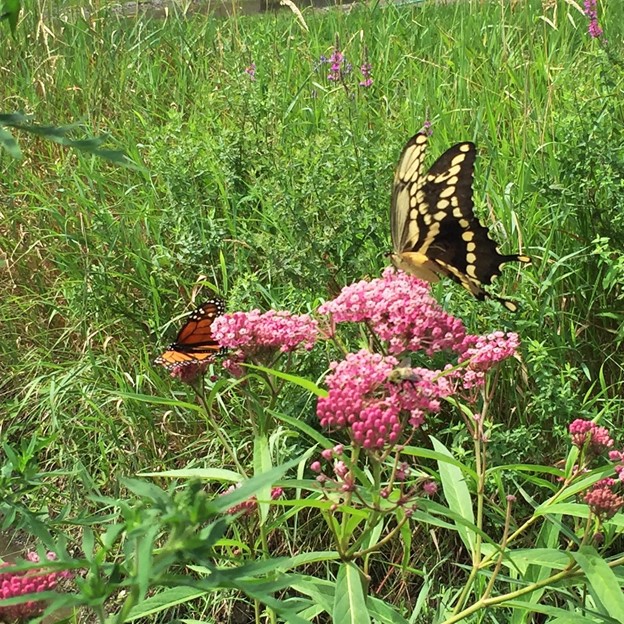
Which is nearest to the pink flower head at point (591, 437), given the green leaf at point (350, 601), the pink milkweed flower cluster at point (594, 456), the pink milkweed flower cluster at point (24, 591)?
the pink milkweed flower cluster at point (594, 456)

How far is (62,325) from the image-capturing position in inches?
138

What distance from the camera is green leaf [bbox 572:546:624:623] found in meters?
1.44

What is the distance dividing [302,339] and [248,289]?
1.02m

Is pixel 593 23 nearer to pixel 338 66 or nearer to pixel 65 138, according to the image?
pixel 338 66

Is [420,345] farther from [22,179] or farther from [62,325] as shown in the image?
[22,179]

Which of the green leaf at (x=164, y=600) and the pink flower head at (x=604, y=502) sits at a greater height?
the pink flower head at (x=604, y=502)

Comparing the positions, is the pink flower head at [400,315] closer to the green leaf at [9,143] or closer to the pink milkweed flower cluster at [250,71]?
the green leaf at [9,143]

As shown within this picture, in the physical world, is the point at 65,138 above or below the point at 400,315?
above

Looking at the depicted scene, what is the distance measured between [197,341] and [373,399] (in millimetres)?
851

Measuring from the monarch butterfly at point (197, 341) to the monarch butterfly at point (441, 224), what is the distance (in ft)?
1.82

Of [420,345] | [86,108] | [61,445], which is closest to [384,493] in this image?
[420,345]

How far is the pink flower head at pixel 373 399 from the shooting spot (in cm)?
139

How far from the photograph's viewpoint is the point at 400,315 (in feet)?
5.40

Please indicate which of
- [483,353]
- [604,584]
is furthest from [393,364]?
[604,584]
